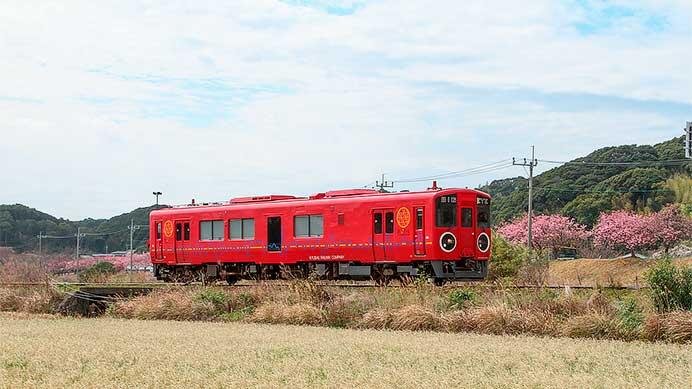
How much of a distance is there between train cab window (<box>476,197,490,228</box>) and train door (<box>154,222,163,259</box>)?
13067mm

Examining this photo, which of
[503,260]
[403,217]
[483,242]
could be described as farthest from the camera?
[503,260]

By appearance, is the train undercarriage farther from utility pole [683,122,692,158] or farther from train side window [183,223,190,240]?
utility pole [683,122,692,158]

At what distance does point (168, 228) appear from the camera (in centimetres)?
3484

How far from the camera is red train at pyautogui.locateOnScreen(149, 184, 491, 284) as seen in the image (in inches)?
1048

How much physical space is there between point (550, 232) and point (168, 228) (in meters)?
36.8

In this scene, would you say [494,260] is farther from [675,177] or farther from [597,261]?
[675,177]

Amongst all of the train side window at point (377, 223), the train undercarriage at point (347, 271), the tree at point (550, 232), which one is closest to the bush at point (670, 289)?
the train undercarriage at point (347, 271)

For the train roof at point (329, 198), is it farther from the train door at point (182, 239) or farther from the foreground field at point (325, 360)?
the foreground field at point (325, 360)

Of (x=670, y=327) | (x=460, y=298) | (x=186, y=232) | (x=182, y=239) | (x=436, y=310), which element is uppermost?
(x=186, y=232)

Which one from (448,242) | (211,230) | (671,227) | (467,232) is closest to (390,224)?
(448,242)

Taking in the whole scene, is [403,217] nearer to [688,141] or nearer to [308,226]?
[308,226]

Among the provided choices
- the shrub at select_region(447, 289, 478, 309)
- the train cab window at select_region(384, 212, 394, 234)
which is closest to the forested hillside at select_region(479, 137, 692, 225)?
the train cab window at select_region(384, 212, 394, 234)

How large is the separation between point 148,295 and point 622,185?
51.1m

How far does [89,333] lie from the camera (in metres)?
18.2
